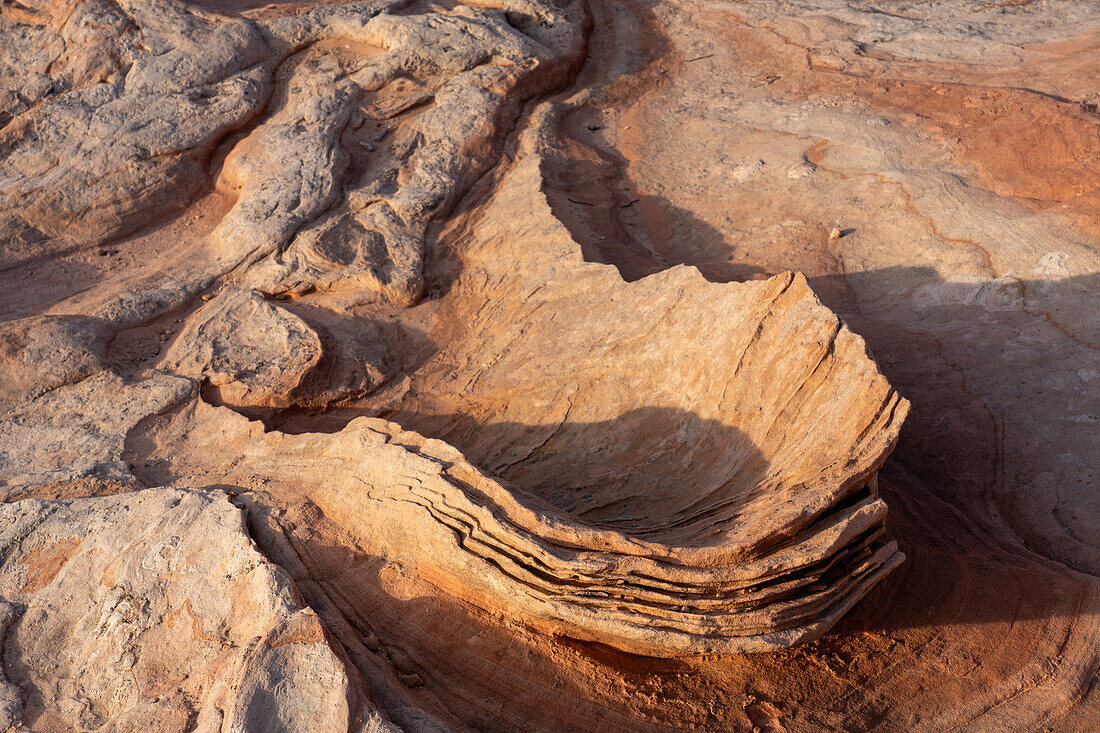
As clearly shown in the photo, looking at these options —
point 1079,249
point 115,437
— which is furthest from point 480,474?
point 1079,249

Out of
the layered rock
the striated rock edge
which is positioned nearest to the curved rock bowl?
the striated rock edge

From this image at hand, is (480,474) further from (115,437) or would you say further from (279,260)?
(279,260)

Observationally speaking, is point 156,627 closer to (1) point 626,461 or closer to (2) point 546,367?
(1) point 626,461

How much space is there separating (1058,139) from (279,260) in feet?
24.7

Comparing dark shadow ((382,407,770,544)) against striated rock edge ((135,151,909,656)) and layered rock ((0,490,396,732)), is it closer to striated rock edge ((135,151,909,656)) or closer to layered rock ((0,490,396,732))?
striated rock edge ((135,151,909,656))

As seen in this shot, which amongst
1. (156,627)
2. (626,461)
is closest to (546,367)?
(626,461)

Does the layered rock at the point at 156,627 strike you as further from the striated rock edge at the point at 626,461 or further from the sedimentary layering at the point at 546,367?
the striated rock edge at the point at 626,461

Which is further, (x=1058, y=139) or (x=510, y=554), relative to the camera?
(x=1058, y=139)

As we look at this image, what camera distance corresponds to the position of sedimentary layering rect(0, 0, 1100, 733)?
3525mm

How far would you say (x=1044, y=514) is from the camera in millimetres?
4855

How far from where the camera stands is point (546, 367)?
590cm

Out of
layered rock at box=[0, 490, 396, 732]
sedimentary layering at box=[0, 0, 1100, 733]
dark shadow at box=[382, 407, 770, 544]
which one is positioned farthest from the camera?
dark shadow at box=[382, 407, 770, 544]

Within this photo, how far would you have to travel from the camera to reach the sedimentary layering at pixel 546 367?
11.6ft

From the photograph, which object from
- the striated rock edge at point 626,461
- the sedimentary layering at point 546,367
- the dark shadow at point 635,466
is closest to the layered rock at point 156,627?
the sedimentary layering at point 546,367
